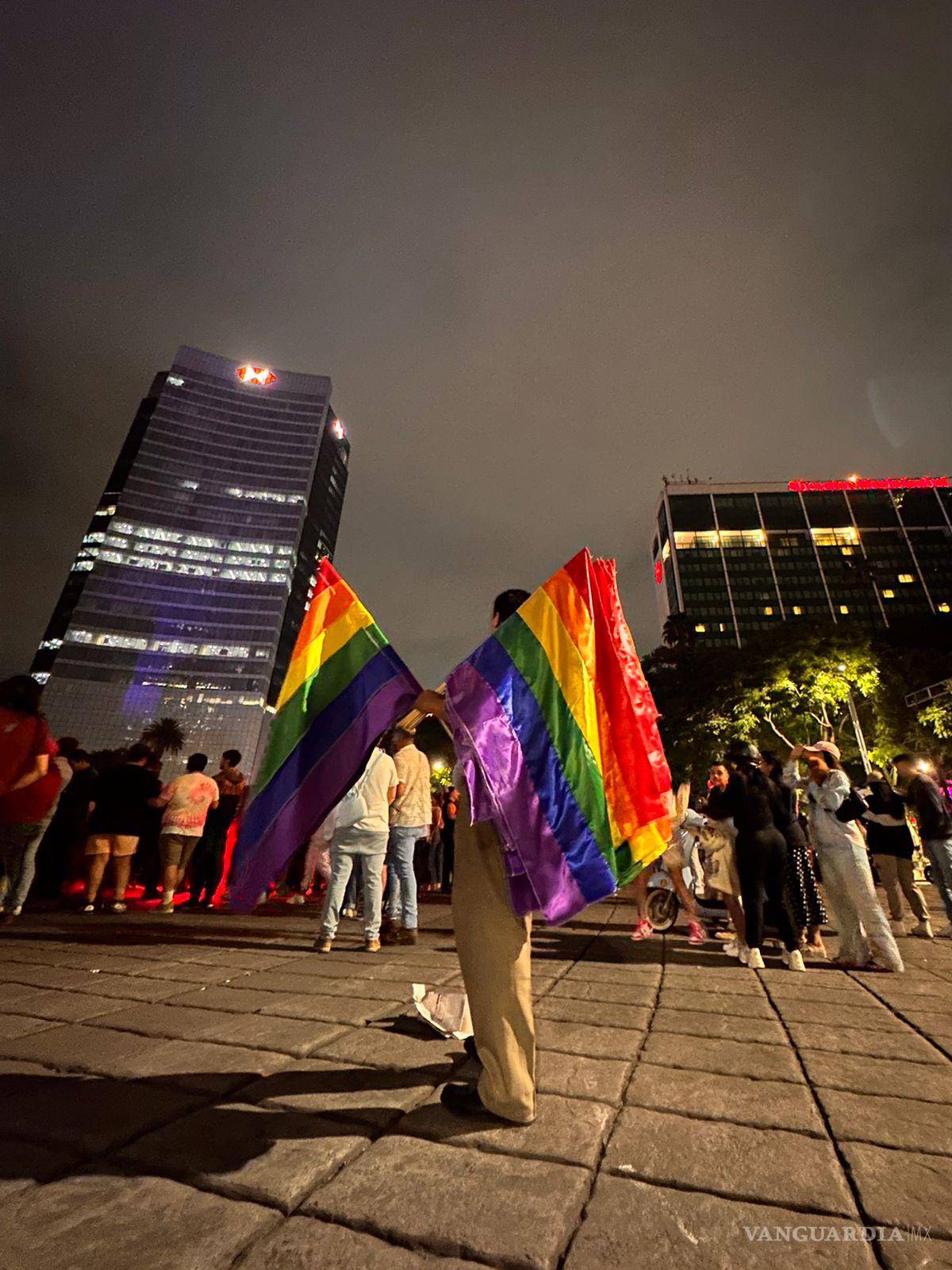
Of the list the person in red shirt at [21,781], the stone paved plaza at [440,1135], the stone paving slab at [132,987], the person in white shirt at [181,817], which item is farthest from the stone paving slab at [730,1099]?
the person in white shirt at [181,817]

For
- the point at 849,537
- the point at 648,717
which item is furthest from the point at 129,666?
the point at 849,537

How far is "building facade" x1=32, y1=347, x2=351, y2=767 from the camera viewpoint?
89250 millimetres

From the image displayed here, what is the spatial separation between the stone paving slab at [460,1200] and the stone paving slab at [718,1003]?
2096 mm

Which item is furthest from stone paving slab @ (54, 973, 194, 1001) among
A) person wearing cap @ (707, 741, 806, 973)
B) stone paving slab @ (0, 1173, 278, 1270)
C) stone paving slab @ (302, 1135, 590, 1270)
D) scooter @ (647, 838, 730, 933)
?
scooter @ (647, 838, 730, 933)

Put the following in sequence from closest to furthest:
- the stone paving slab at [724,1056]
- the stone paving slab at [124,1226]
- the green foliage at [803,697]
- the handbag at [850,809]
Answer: the stone paving slab at [124,1226] < the stone paving slab at [724,1056] < the handbag at [850,809] < the green foliage at [803,697]

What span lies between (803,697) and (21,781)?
21.5 m

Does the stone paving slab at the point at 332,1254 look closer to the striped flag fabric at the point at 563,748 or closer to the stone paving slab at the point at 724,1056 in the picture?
the striped flag fabric at the point at 563,748

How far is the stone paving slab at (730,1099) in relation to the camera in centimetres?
192

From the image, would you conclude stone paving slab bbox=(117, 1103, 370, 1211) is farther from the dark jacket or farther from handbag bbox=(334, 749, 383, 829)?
the dark jacket

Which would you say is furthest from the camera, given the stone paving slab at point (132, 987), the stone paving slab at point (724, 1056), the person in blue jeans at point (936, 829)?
the person in blue jeans at point (936, 829)

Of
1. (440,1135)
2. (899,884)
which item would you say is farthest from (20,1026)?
(899,884)

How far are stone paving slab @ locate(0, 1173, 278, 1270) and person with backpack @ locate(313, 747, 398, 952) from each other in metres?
3.28

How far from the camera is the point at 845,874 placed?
463cm

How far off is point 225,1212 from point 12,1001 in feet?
8.45
